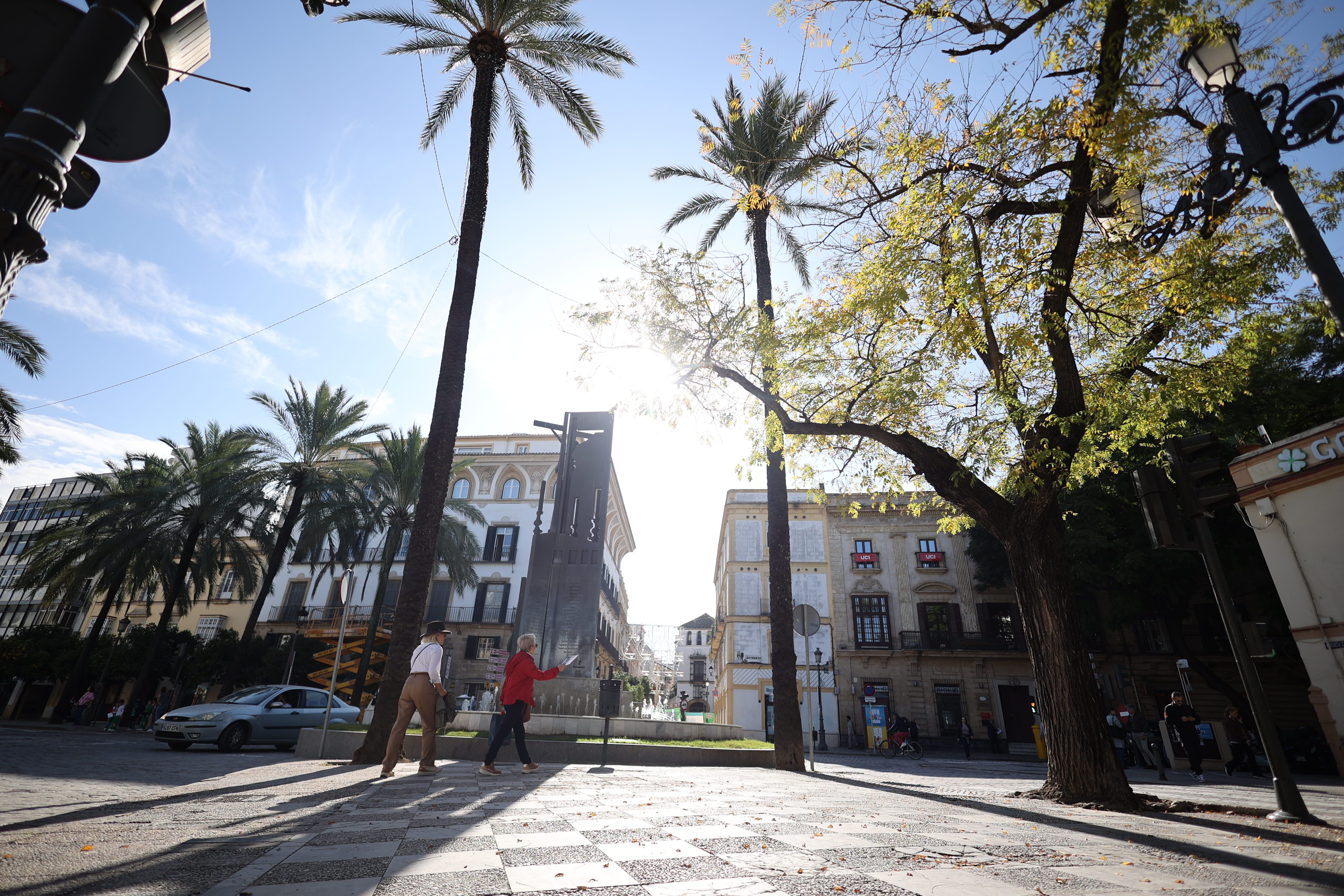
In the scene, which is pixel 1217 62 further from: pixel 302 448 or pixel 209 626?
pixel 209 626

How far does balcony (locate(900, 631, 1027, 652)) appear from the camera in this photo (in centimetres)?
2944

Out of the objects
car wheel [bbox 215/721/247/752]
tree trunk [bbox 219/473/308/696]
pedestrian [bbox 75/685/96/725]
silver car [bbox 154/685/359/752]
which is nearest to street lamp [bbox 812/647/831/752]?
silver car [bbox 154/685/359/752]

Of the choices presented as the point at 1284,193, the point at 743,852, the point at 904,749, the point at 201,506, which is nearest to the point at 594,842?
the point at 743,852

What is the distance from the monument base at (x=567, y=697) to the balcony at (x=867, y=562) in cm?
2352

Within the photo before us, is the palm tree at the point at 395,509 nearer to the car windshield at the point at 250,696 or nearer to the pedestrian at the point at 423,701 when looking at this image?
the car windshield at the point at 250,696

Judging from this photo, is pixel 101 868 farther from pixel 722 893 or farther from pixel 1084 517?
pixel 1084 517

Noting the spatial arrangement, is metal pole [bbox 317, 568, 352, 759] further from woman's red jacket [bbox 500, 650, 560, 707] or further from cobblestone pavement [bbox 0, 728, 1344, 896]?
woman's red jacket [bbox 500, 650, 560, 707]

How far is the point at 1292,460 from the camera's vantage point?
13094mm

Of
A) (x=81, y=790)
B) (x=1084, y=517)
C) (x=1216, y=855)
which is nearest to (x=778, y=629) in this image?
(x=1216, y=855)

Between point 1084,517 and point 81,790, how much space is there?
28.0 metres

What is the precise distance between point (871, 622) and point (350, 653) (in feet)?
82.2

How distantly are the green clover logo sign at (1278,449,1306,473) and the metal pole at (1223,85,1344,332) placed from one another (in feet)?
41.1

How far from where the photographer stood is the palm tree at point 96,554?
24109 millimetres

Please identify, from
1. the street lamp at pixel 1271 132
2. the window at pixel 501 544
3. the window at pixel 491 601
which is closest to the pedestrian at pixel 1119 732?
the street lamp at pixel 1271 132
